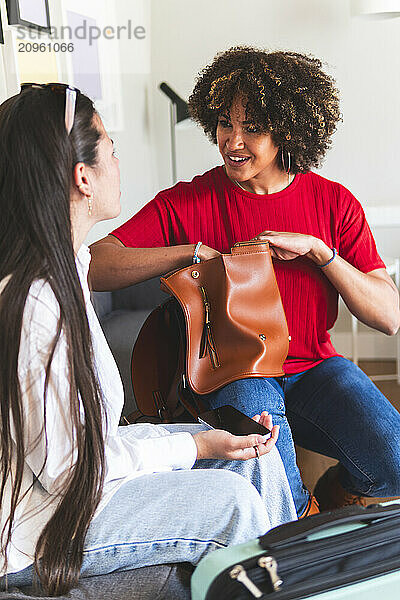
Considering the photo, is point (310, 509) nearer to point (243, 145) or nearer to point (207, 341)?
point (207, 341)

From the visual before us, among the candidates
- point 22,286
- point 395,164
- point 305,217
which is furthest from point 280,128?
point 395,164

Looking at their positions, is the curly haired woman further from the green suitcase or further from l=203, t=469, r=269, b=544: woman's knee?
the green suitcase

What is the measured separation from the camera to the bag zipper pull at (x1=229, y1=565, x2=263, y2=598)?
85cm

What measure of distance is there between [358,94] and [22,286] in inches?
125

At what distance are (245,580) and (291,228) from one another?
1043 millimetres

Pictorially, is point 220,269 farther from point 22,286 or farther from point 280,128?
point 22,286

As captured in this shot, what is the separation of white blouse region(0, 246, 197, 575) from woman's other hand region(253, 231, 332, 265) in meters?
0.56

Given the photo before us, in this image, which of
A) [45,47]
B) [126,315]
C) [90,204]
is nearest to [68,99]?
[90,204]

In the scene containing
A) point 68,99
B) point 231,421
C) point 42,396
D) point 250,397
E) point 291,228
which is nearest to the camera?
point 42,396

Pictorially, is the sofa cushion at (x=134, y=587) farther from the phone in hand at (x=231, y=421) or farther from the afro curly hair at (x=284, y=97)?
the afro curly hair at (x=284, y=97)

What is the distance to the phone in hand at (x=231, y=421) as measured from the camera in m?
1.31

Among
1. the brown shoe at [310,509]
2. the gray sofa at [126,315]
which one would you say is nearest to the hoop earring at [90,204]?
the brown shoe at [310,509]

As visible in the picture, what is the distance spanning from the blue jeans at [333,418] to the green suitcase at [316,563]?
1.87ft

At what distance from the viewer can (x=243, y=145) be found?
1.71 metres
